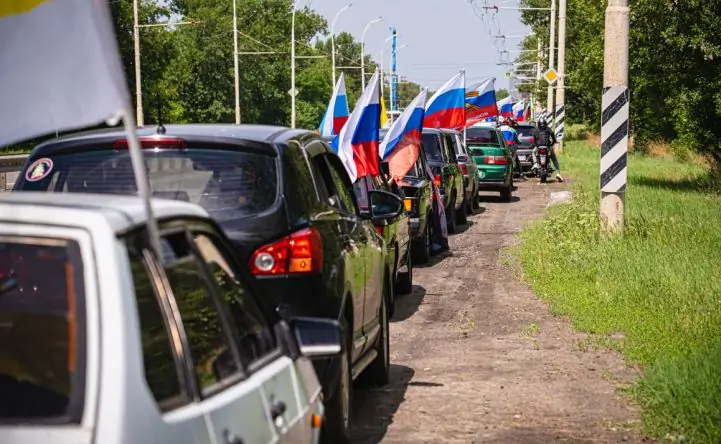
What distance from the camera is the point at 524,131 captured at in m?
46.1

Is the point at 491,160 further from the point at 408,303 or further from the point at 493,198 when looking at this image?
the point at 408,303

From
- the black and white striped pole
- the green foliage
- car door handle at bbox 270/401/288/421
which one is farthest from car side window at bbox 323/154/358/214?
the green foliage

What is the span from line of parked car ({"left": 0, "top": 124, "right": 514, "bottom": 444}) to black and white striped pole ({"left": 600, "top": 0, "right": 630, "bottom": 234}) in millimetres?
9896

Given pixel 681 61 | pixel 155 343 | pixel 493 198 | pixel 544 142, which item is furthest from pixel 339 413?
pixel 544 142

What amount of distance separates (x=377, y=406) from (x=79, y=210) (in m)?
5.61

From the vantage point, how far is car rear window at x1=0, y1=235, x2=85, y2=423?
10.1 feet

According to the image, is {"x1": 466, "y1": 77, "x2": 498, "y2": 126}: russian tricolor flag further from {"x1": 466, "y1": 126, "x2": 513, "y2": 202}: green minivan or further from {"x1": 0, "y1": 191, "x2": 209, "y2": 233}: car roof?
{"x1": 0, "y1": 191, "x2": 209, "y2": 233}: car roof

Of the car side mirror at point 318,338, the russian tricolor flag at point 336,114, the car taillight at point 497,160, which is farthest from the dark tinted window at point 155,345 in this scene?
the car taillight at point 497,160

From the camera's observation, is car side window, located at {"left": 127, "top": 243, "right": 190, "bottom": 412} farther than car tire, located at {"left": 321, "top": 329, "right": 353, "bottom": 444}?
No

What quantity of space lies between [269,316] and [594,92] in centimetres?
3673

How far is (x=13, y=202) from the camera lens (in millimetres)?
3459

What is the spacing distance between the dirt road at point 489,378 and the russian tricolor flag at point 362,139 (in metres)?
1.51

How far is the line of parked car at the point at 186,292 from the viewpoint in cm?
310

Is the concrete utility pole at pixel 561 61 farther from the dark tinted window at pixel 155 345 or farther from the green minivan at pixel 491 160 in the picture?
the dark tinted window at pixel 155 345
